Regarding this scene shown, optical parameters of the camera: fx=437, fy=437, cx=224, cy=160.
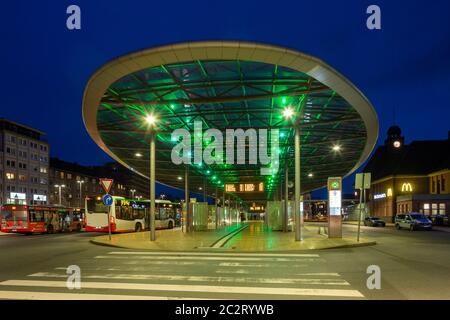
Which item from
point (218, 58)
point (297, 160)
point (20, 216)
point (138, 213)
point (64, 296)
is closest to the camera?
point (64, 296)

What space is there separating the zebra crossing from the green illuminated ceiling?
273 inches

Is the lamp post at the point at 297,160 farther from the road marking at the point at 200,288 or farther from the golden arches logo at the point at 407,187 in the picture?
the golden arches logo at the point at 407,187

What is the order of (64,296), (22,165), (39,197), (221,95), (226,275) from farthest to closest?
(39,197) < (22,165) < (221,95) < (226,275) < (64,296)

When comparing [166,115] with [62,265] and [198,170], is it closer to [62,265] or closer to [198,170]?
[62,265]

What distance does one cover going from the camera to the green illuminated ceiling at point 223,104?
16.9 meters

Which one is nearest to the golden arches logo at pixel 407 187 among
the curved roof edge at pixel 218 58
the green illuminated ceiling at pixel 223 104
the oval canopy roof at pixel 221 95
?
the green illuminated ceiling at pixel 223 104

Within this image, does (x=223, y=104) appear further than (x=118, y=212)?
No

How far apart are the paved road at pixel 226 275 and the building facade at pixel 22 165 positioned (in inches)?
3329

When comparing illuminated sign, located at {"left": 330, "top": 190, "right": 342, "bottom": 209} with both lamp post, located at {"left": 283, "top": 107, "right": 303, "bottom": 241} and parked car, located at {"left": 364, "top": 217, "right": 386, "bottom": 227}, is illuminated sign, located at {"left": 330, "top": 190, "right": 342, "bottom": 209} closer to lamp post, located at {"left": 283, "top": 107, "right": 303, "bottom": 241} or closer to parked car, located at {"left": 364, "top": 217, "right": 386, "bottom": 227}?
lamp post, located at {"left": 283, "top": 107, "right": 303, "bottom": 241}

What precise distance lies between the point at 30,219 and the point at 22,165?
68.1 meters

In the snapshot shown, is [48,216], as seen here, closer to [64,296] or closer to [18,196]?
[64,296]

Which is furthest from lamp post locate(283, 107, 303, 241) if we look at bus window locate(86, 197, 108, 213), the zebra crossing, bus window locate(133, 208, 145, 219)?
bus window locate(133, 208, 145, 219)

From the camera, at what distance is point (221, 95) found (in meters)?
19.4

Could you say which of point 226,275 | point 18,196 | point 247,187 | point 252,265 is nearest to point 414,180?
point 247,187
